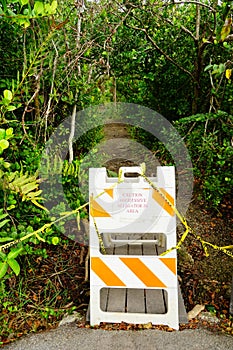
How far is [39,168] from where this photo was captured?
8.96ft

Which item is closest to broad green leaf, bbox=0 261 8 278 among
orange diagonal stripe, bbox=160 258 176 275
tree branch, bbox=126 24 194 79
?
orange diagonal stripe, bbox=160 258 176 275

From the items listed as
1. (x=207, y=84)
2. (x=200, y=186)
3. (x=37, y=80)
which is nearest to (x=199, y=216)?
(x=200, y=186)

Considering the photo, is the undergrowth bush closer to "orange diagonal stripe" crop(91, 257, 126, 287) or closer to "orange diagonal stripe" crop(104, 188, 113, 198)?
"orange diagonal stripe" crop(104, 188, 113, 198)

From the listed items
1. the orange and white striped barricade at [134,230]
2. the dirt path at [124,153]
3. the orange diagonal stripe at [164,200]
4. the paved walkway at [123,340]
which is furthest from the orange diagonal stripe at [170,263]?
the dirt path at [124,153]

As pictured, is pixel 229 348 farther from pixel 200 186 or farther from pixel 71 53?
pixel 71 53

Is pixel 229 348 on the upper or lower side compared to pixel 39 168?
lower

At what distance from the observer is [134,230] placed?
2.68 m

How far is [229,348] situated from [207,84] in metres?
3.24

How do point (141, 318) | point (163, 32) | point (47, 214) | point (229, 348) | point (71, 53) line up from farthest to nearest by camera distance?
point (163, 32), point (71, 53), point (47, 214), point (141, 318), point (229, 348)

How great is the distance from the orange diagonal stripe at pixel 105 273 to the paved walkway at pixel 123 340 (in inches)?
14.2

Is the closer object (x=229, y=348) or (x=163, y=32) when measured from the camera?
(x=229, y=348)

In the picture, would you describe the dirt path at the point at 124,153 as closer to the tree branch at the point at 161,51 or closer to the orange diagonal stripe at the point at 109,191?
the tree branch at the point at 161,51

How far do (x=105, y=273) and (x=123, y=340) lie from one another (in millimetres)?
501

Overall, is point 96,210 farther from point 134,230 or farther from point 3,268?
point 3,268
